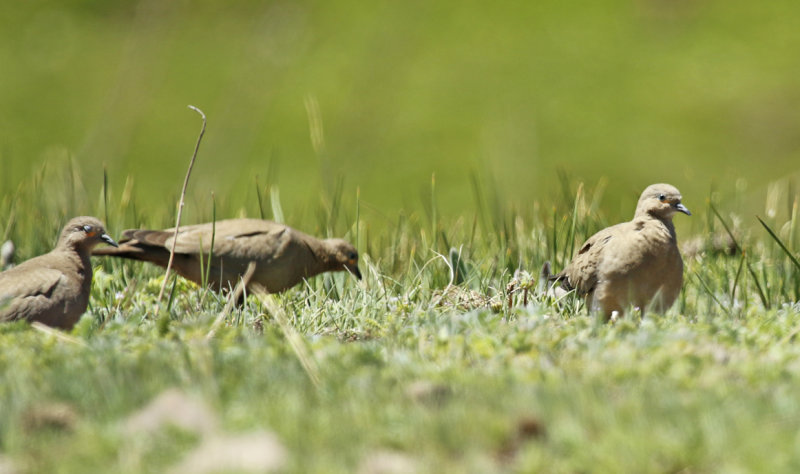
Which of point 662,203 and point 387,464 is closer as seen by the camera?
point 387,464

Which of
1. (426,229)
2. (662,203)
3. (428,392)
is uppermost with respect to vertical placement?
(662,203)

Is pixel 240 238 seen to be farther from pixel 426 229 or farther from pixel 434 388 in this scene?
pixel 434 388

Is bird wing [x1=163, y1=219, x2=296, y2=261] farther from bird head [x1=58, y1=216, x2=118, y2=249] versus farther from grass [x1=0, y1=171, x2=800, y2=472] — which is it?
grass [x1=0, y1=171, x2=800, y2=472]

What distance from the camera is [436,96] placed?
45.8ft

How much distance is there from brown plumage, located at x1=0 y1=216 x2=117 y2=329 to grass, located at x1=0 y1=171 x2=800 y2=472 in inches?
7.9

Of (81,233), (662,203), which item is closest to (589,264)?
(662,203)

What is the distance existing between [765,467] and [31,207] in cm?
572

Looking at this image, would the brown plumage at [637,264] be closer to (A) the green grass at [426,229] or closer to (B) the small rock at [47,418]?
(A) the green grass at [426,229]

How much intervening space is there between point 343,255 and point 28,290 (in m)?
2.24

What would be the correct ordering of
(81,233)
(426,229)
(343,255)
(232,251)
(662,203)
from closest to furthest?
Answer: 1. (81,233)
2. (662,203)
3. (232,251)
4. (343,255)
5. (426,229)

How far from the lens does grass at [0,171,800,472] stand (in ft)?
8.68

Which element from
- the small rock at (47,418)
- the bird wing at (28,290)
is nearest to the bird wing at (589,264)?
the bird wing at (28,290)

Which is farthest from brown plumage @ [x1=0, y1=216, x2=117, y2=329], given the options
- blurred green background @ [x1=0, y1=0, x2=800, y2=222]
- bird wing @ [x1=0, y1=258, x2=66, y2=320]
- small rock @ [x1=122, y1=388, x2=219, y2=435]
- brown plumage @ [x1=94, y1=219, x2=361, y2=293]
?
blurred green background @ [x1=0, y1=0, x2=800, y2=222]

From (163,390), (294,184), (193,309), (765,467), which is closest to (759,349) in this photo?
(765,467)
